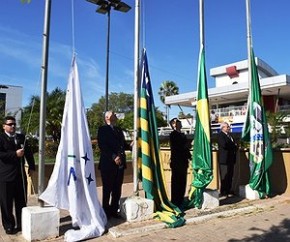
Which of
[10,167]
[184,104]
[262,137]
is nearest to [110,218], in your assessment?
[10,167]

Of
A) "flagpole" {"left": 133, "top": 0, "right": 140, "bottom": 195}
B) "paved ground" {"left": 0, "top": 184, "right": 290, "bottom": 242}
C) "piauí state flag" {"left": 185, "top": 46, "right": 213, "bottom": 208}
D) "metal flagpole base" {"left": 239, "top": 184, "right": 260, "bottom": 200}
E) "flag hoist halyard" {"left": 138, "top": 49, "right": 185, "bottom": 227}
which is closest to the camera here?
"paved ground" {"left": 0, "top": 184, "right": 290, "bottom": 242}

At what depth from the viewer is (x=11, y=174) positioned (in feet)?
19.2

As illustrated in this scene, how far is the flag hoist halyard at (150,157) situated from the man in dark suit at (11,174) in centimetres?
197

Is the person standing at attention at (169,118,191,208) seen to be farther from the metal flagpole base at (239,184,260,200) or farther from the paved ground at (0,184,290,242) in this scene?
the metal flagpole base at (239,184,260,200)

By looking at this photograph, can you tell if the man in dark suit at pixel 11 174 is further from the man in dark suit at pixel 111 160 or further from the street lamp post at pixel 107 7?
the street lamp post at pixel 107 7

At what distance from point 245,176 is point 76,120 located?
525cm

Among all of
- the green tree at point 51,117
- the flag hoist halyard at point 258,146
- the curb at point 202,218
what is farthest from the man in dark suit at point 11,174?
the green tree at point 51,117

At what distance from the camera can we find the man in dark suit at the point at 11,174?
5816mm

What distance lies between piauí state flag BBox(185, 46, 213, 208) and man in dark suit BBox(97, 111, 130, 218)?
5.14 ft

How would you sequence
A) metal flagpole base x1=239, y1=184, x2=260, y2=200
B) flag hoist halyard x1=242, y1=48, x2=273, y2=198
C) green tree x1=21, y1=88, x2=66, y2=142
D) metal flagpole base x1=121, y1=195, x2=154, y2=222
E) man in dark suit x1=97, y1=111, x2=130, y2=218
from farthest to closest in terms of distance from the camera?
green tree x1=21, y1=88, x2=66, y2=142, flag hoist halyard x1=242, y1=48, x2=273, y2=198, metal flagpole base x1=239, y1=184, x2=260, y2=200, man in dark suit x1=97, y1=111, x2=130, y2=218, metal flagpole base x1=121, y1=195, x2=154, y2=222

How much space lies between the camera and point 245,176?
9688mm

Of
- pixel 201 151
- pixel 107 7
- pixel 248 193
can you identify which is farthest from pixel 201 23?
pixel 107 7

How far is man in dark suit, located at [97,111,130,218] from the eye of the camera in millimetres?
6531

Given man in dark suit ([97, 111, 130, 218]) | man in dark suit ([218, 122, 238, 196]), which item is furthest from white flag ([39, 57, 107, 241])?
man in dark suit ([218, 122, 238, 196])
